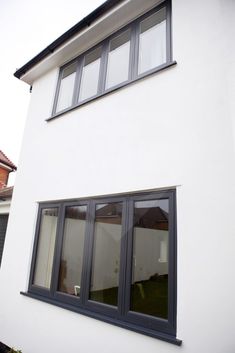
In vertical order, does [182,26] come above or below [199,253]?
above

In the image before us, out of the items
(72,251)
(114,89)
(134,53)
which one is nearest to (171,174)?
(114,89)

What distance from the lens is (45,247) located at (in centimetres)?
566

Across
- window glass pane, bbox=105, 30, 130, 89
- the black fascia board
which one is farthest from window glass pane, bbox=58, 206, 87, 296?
the black fascia board

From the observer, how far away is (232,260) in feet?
9.48

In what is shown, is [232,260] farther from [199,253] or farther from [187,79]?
[187,79]

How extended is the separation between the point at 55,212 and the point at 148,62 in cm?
377

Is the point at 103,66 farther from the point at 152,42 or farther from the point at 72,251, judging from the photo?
the point at 72,251

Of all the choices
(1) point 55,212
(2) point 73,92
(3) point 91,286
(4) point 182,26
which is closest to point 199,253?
(3) point 91,286

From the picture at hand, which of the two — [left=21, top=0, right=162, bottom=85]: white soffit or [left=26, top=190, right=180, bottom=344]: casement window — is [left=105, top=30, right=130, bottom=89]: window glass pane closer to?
[left=21, top=0, right=162, bottom=85]: white soffit

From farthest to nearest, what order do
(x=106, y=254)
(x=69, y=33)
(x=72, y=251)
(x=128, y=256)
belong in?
(x=69, y=33) → (x=72, y=251) → (x=106, y=254) → (x=128, y=256)

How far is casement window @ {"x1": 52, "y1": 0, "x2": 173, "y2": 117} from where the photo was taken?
15.8 ft

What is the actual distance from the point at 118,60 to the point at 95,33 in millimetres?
1211

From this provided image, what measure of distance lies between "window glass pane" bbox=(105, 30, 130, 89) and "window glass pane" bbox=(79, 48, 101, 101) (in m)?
0.40

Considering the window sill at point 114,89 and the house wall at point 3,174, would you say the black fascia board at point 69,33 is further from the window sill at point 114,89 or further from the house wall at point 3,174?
the house wall at point 3,174
